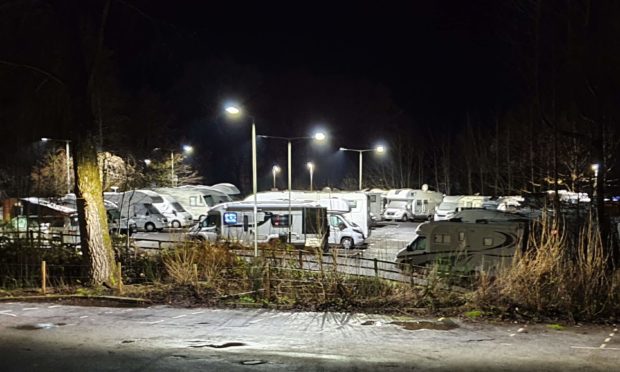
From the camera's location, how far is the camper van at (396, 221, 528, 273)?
19406 mm

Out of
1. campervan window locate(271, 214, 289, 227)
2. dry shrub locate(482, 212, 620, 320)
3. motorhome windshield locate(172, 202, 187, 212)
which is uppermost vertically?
motorhome windshield locate(172, 202, 187, 212)

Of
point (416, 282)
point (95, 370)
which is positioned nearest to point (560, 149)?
point (416, 282)

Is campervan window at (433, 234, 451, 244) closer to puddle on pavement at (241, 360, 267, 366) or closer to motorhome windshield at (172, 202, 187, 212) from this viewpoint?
puddle on pavement at (241, 360, 267, 366)

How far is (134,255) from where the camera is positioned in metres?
17.8

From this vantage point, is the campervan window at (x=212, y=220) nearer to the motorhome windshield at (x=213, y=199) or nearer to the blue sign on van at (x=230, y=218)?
the blue sign on van at (x=230, y=218)

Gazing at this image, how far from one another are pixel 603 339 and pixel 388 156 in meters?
59.8

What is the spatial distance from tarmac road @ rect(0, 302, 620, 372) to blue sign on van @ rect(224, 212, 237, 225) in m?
15.3

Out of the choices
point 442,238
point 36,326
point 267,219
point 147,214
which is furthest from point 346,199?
point 36,326

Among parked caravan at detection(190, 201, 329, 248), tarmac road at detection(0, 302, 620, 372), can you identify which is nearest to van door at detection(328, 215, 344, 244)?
parked caravan at detection(190, 201, 329, 248)

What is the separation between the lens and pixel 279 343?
32.8 feet

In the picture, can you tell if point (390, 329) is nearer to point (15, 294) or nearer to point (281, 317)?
point (281, 317)

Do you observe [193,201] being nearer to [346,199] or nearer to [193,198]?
[193,198]

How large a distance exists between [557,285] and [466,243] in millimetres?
8012

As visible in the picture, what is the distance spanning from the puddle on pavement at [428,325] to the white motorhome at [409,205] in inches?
1466
